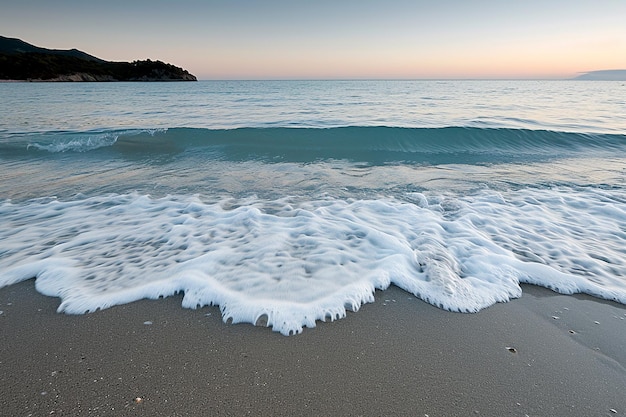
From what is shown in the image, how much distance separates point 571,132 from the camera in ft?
34.3

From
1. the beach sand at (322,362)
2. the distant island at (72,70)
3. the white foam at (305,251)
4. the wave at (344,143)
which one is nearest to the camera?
the beach sand at (322,362)

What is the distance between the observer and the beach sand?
5.35 feet

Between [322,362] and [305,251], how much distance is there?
4.76 ft

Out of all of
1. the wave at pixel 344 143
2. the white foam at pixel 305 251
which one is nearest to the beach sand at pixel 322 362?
the white foam at pixel 305 251

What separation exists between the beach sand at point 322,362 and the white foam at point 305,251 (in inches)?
6.9

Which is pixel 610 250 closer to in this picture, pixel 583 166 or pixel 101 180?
pixel 583 166

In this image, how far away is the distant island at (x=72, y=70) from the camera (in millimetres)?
66750

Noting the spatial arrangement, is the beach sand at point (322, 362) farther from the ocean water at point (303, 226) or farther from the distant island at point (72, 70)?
the distant island at point (72, 70)

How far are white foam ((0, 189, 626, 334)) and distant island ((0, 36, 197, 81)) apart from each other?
86.6 metres

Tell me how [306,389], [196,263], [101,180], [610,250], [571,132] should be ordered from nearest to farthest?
1. [306,389]
2. [196,263]
3. [610,250]
4. [101,180]
5. [571,132]

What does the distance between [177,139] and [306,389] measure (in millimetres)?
10277

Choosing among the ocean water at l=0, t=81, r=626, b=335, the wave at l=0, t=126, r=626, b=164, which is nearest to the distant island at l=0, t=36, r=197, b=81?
the wave at l=0, t=126, r=626, b=164

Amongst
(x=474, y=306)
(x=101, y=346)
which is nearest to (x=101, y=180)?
(x=101, y=346)

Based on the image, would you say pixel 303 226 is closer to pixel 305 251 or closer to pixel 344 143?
pixel 305 251
